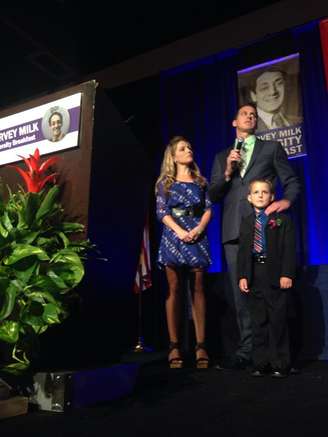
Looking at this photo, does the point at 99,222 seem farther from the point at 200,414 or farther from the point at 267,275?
the point at 267,275

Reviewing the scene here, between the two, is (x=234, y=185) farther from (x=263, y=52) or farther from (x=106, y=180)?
(x=263, y=52)

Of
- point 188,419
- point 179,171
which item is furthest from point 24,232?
point 179,171

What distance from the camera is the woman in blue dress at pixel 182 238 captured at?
82.5 inches

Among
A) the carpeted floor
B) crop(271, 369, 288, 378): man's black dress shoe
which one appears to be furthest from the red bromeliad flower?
crop(271, 369, 288, 378): man's black dress shoe

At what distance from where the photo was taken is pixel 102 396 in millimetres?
1233

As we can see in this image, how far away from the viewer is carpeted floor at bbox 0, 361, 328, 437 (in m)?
0.93

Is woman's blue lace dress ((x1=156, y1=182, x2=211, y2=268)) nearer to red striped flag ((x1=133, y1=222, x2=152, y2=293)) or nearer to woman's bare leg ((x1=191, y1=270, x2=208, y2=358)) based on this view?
woman's bare leg ((x1=191, y1=270, x2=208, y2=358))

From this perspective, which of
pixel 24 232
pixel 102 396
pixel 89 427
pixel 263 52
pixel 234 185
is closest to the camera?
pixel 89 427

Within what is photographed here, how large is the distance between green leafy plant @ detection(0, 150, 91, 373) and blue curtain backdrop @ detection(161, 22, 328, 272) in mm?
2551

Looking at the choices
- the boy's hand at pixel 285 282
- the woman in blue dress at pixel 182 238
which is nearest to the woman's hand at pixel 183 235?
the woman in blue dress at pixel 182 238

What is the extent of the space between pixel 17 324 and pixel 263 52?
356cm

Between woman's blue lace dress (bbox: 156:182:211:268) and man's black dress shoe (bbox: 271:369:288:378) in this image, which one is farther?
woman's blue lace dress (bbox: 156:182:211:268)

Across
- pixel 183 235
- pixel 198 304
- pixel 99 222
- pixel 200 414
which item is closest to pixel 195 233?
pixel 183 235

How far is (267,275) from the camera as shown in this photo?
6.07 ft
